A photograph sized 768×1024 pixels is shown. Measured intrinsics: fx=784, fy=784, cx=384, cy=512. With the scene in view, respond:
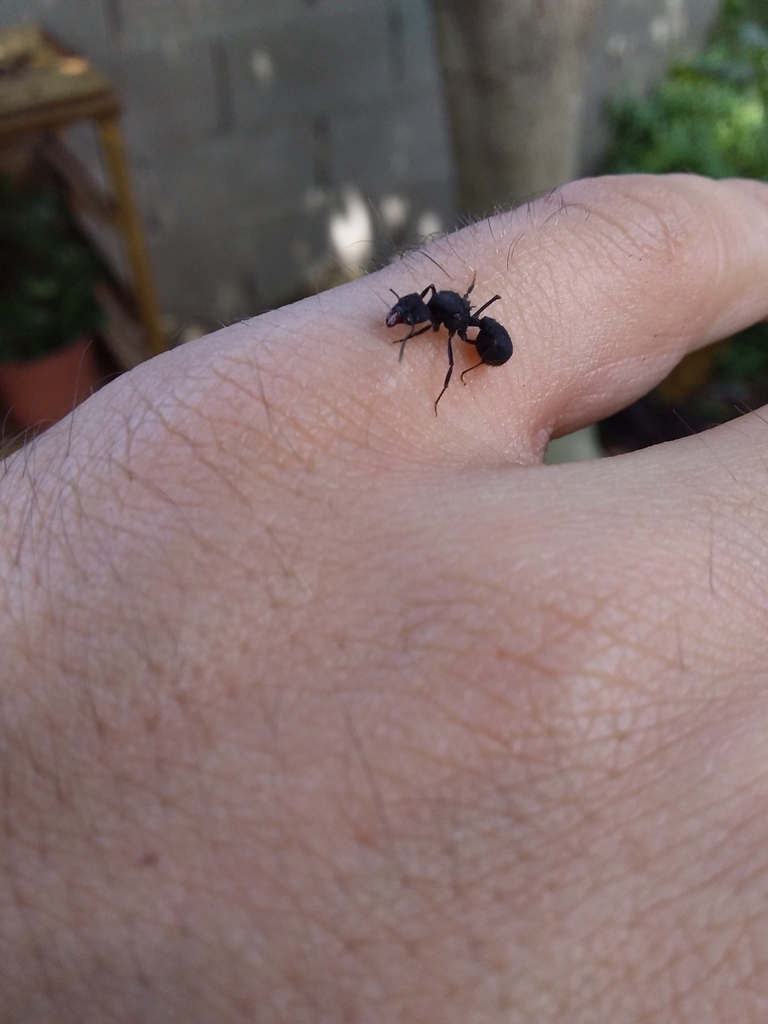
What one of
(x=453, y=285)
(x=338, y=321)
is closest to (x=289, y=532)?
(x=338, y=321)

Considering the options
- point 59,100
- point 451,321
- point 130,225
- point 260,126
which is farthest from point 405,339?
point 260,126

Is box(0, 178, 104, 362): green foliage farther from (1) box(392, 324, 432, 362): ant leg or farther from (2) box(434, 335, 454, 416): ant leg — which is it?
(2) box(434, 335, 454, 416): ant leg

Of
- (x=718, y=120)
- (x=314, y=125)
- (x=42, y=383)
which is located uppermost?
(x=314, y=125)

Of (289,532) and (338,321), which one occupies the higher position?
(338,321)

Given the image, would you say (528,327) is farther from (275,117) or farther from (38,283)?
(275,117)

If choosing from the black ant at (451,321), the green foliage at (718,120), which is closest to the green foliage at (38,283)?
the black ant at (451,321)

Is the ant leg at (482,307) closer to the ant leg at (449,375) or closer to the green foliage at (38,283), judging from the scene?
the ant leg at (449,375)

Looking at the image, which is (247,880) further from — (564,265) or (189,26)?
(189,26)

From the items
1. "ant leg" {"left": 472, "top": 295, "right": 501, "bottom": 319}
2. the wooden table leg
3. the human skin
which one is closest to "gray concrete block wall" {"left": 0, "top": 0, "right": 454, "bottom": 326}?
the wooden table leg
